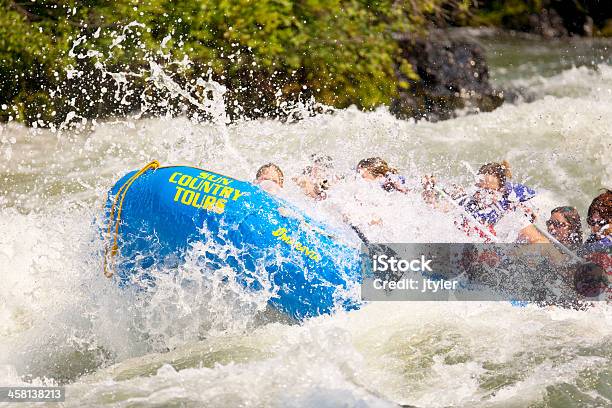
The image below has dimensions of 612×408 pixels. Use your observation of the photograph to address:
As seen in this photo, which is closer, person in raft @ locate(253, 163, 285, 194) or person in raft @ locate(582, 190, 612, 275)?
person in raft @ locate(582, 190, 612, 275)

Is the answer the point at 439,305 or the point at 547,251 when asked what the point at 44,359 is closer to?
the point at 439,305

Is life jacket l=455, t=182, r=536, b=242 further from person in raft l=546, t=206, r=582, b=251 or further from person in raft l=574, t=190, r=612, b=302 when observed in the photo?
person in raft l=574, t=190, r=612, b=302

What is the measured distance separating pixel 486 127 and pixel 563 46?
9.31 ft

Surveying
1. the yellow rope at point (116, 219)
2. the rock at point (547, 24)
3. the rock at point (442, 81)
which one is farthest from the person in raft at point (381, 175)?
the rock at point (547, 24)

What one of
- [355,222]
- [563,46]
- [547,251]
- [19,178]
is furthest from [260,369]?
[563,46]

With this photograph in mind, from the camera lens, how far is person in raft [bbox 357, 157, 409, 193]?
6.08m

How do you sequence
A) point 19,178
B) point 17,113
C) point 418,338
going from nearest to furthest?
1. point 418,338
2. point 19,178
3. point 17,113

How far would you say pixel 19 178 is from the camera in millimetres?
8594

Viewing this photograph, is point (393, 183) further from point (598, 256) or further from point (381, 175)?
point (598, 256)

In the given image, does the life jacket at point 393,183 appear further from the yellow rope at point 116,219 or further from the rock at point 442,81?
the rock at point 442,81

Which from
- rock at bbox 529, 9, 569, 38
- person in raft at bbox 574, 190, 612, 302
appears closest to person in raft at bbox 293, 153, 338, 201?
person in raft at bbox 574, 190, 612, 302

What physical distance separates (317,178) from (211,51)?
376 centimetres

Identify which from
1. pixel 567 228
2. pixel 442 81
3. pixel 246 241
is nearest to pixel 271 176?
pixel 246 241

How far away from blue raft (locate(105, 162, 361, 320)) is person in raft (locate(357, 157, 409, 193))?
38.9 inches
